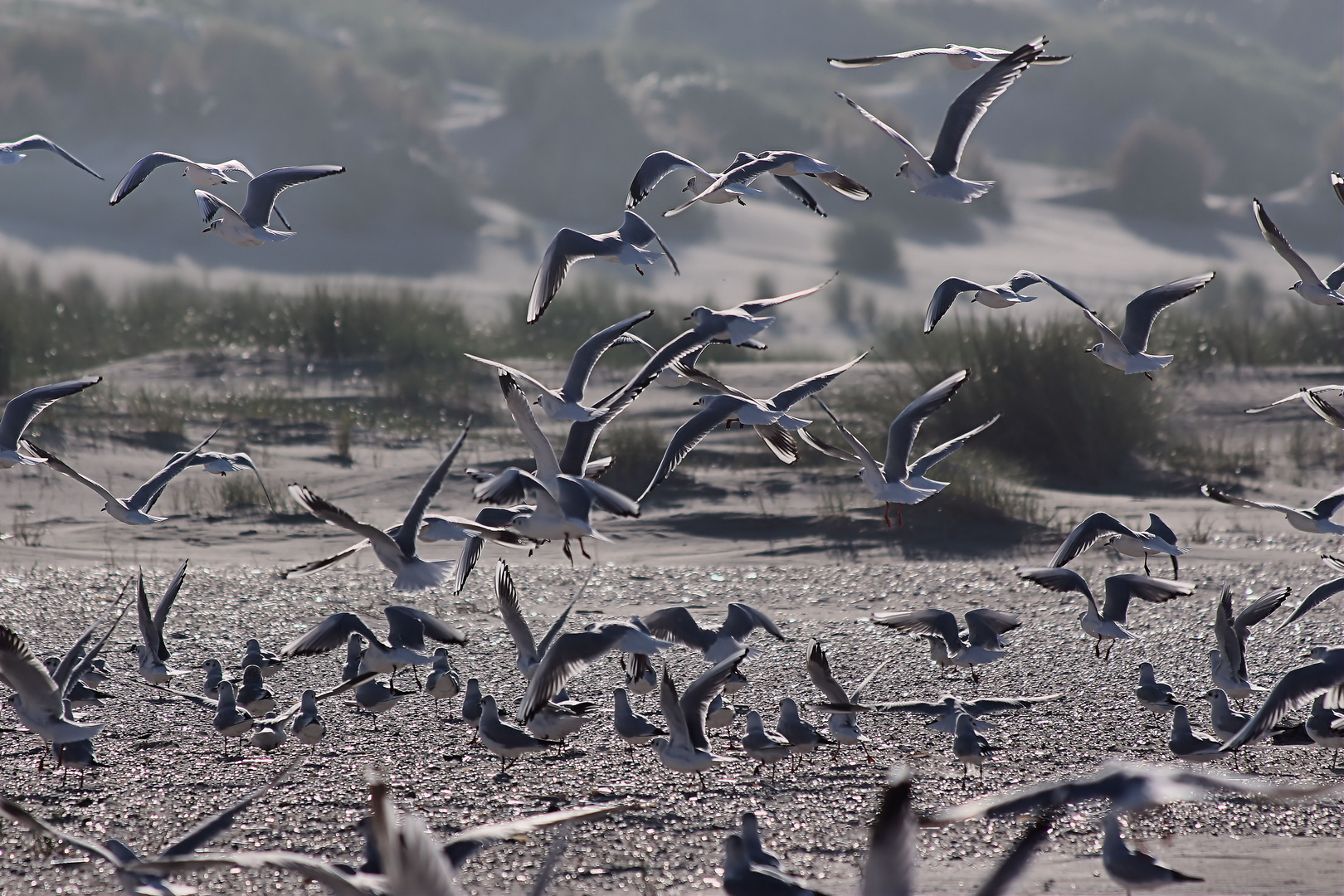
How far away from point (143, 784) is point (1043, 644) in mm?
5162

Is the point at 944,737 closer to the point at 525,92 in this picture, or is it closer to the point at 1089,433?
the point at 1089,433

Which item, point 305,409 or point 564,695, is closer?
point 564,695

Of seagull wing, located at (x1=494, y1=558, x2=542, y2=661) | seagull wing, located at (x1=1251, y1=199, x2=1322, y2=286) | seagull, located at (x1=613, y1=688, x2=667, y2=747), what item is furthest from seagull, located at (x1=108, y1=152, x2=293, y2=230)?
seagull wing, located at (x1=1251, y1=199, x2=1322, y2=286)

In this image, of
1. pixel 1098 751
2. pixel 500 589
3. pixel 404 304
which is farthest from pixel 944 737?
pixel 404 304

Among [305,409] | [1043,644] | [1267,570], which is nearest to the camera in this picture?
[1043,644]

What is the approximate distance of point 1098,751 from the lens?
6.20 metres

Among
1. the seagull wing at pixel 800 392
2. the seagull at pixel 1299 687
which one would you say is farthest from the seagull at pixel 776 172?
the seagull at pixel 1299 687

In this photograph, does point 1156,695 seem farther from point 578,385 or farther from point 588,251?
point 588,251

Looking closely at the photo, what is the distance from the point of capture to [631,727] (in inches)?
231

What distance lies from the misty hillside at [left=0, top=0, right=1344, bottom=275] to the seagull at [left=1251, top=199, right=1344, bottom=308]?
3202cm

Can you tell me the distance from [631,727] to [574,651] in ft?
2.49

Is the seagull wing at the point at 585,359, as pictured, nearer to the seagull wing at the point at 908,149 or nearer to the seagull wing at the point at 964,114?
the seagull wing at the point at 908,149

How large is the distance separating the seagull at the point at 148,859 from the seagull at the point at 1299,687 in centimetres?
346

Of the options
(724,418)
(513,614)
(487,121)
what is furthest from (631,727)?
(487,121)
